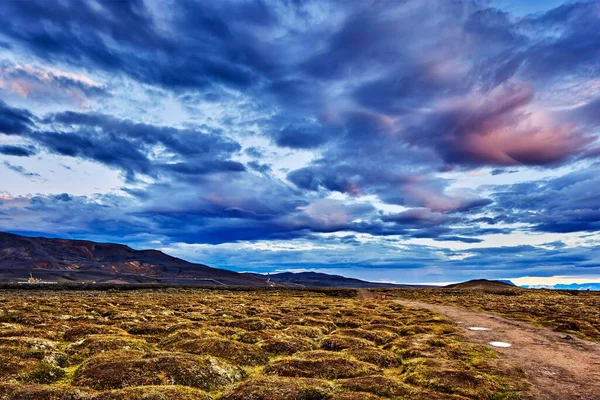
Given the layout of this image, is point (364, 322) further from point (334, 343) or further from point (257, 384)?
point (257, 384)

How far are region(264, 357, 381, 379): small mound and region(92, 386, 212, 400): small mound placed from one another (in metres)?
3.95

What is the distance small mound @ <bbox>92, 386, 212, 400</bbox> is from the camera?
12.6 m

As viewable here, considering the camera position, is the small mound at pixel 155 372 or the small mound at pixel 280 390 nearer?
the small mound at pixel 280 390

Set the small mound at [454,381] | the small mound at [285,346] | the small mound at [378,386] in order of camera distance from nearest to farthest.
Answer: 1. the small mound at [378,386]
2. the small mound at [454,381]
3. the small mound at [285,346]

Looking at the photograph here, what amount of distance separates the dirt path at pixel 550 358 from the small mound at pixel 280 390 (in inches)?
287

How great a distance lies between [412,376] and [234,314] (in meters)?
25.7

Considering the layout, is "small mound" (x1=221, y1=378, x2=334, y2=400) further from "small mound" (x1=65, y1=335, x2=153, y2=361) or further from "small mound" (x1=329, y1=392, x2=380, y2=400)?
"small mound" (x1=65, y1=335, x2=153, y2=361)

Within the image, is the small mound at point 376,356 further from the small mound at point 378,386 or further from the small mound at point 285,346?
the small mound at point 378,386

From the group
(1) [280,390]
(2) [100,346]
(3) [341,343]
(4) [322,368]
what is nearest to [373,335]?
(3) [341,343]

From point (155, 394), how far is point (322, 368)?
6914 millimetres

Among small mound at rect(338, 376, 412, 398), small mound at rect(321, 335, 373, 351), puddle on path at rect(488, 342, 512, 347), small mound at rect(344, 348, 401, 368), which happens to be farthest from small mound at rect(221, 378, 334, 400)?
puddle on path at rect(488, 342, 512, 347)

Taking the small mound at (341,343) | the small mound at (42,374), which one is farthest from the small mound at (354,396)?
the small mound at (42,374)

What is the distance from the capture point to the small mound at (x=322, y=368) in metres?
16.3

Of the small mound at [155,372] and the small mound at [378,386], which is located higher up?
the small mound at [378,386]
